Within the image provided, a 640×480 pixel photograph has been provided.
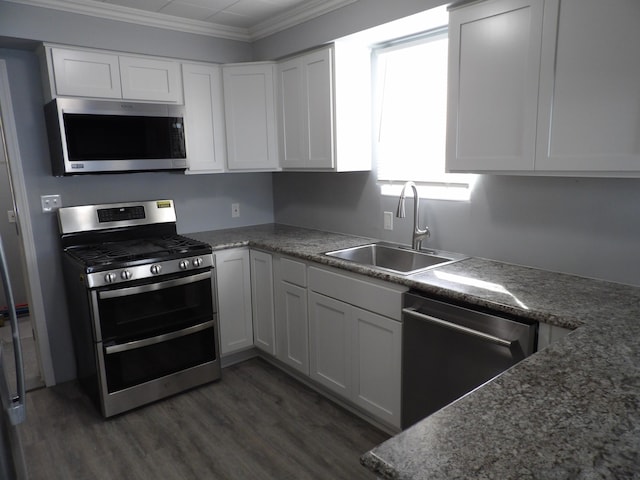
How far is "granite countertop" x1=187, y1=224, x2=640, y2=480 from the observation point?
2.57 ft

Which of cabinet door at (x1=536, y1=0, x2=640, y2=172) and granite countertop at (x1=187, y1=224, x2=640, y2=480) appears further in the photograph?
cabinet door at (x1=536, y1=0, x2=640, y2=172)

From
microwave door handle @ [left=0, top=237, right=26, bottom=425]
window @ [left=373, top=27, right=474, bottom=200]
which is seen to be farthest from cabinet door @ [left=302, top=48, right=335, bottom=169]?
microwave door handle @ [left=0, top=237, right=26, bottom=425]

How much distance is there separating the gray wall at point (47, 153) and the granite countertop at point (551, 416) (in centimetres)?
254

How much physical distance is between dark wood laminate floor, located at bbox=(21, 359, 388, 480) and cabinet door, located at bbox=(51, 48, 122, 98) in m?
1.98

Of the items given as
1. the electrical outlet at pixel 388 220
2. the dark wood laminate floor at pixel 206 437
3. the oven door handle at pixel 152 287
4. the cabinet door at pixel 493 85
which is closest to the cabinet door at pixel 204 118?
the oven door handle at pixel 152 287

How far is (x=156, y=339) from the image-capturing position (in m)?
2.70

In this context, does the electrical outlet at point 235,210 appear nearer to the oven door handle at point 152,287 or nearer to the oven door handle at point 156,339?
the oven door handle at point 152,287

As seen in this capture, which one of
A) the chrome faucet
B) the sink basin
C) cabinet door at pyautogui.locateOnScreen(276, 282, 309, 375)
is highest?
the chrome faucet

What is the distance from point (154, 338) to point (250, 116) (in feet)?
5.67

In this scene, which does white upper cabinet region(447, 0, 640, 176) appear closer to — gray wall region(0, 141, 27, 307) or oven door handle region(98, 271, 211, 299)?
oven door handle region(98, 271, 211, 299)

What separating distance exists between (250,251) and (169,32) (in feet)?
5.40

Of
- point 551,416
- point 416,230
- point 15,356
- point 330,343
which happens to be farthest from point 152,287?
point 551,416

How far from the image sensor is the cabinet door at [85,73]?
265 cm

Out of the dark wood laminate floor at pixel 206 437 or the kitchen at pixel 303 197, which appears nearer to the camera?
the kitchen at pixel 303 197
